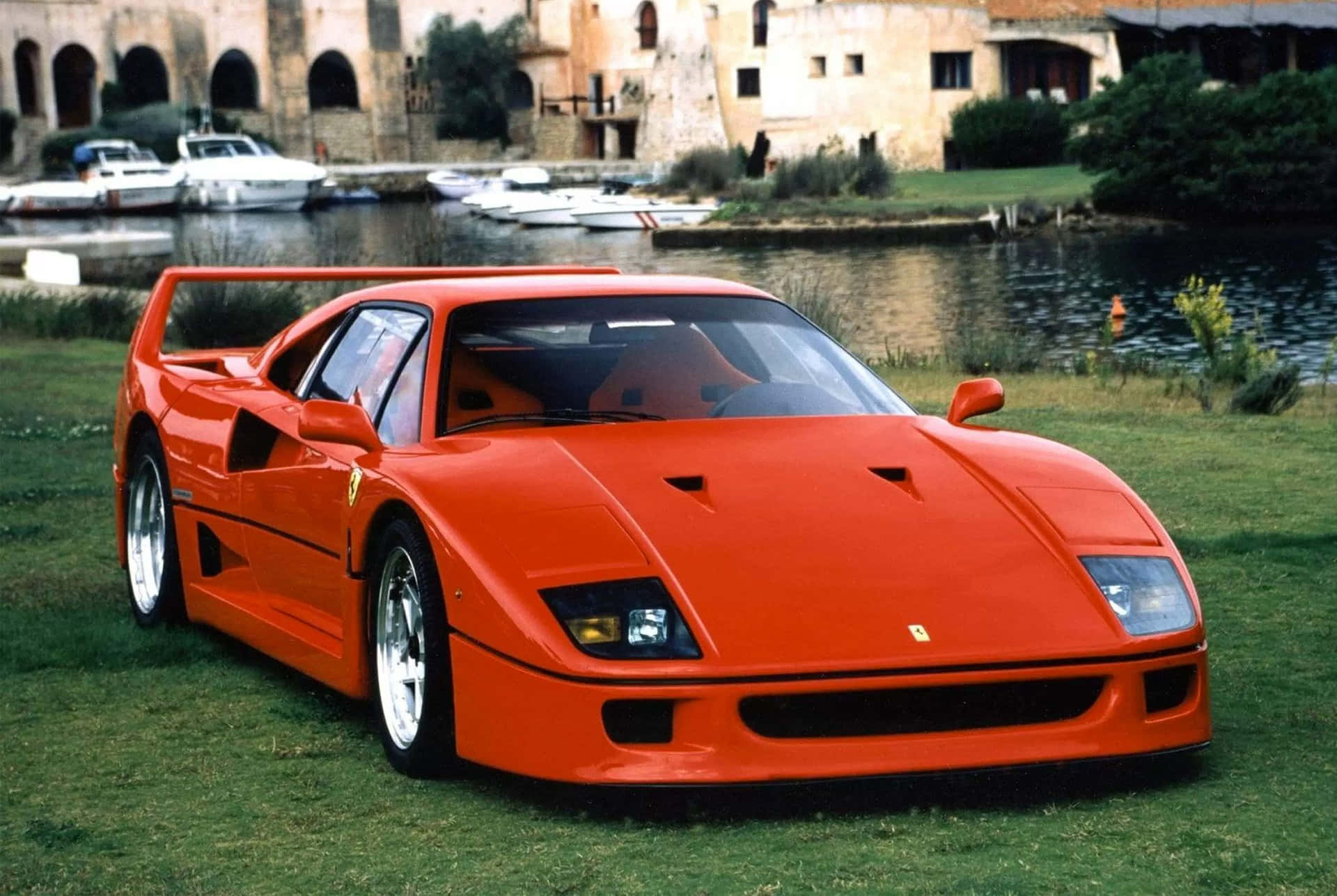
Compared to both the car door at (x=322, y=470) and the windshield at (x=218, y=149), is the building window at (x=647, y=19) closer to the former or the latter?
the windshield at (x=218, y=149)

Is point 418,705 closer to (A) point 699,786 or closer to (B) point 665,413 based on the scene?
(A) point 699,786

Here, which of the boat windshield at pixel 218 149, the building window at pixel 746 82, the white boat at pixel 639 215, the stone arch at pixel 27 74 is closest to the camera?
the white boat at pixel 639 215

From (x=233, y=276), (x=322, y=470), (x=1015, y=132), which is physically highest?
(x=233, y=276)

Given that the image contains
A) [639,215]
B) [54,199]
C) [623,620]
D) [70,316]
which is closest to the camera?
[623,620]

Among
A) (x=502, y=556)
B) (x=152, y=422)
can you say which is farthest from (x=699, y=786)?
(x=152, y=422)

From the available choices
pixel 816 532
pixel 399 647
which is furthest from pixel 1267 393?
pixel 399 647

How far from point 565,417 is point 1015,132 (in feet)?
229

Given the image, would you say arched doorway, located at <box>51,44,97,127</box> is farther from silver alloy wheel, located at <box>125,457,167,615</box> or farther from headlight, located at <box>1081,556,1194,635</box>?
headlight, located at <box>1081,556,1194,635</box>

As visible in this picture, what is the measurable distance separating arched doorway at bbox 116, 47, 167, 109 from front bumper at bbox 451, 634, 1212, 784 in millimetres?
91691

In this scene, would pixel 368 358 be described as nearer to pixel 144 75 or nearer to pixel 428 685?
pixel 428 685

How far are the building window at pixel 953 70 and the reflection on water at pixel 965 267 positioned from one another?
2115 cm

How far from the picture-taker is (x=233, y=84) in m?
97.4

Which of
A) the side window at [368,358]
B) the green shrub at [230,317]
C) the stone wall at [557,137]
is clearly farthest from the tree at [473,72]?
the side window at [368,358]

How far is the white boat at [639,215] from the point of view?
62000mm
